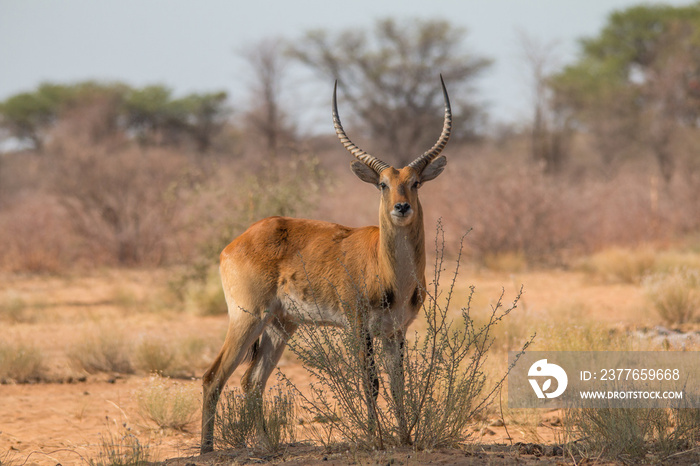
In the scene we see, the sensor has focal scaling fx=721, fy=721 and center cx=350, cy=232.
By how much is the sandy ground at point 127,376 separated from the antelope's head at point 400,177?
1.61 m

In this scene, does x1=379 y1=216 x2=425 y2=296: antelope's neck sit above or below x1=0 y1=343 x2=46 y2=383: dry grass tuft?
above

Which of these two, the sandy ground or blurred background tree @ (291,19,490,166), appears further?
blurred background tree @ (291,19,490,166)

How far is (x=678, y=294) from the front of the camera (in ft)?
31.3

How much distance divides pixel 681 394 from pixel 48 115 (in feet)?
116

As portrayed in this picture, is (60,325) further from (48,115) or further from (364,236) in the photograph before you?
(48,115)

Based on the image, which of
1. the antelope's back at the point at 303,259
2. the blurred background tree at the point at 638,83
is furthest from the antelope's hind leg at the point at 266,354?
the blurred background tree at the point at 638,83

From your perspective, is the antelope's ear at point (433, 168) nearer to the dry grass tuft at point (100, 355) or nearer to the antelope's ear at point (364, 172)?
the antelope's ear at point (364, 172)

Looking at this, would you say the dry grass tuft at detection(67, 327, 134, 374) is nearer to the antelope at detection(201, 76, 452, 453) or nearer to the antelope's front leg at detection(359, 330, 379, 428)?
the antelope at detection(201, 76, 452, 453)

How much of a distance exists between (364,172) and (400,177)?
39 centimetres

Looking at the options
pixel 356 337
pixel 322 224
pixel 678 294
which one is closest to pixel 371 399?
pixel 356 337

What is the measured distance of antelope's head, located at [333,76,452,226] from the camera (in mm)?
4973

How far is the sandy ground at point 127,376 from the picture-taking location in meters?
5.45

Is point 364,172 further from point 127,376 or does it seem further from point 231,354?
point 127,376

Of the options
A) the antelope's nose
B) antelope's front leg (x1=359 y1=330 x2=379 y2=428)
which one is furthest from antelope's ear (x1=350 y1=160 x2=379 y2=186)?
antelope's front leg (x1=359 y1=330 x2=379 y2=428)
